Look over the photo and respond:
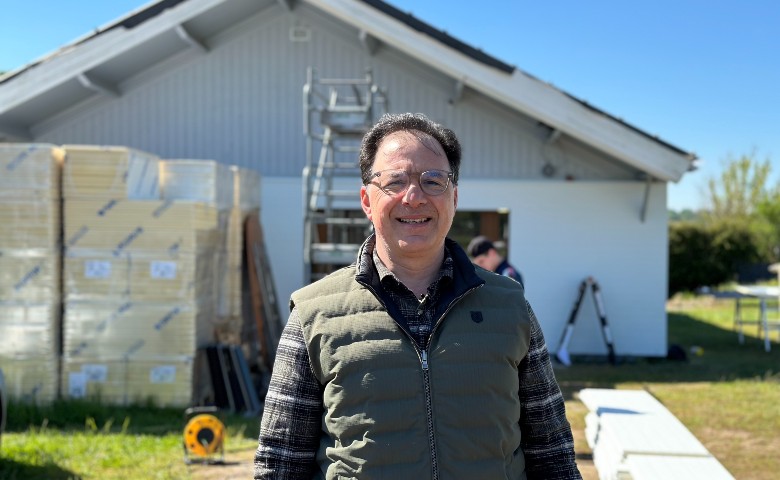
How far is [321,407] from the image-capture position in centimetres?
215

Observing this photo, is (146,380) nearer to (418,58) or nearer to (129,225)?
(129,225)

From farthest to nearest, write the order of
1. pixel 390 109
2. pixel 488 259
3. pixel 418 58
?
pixel 390 109, pixel 418 58, pixel 488 259

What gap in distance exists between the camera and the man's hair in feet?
7.38

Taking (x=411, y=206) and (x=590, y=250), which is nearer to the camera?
(x=411, y=206)

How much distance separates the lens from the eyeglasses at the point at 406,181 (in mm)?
2166

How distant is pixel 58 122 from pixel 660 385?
32.1ft

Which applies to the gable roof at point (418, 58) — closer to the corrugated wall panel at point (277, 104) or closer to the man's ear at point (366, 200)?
the corrugated wall panel at point (277, 104)

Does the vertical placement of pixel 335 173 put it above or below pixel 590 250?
above

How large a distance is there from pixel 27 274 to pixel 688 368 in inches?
356

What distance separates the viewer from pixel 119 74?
1170 cm

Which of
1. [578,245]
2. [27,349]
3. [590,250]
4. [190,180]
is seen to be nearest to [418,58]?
[190,180]

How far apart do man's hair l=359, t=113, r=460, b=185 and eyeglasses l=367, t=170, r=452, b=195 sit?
81 millimetres

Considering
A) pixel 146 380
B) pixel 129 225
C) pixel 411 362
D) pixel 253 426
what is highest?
pixel 129 225

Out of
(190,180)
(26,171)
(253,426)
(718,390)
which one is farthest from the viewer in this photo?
(718,390)
